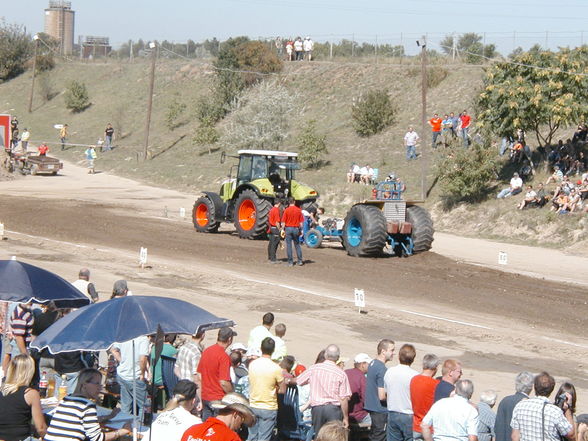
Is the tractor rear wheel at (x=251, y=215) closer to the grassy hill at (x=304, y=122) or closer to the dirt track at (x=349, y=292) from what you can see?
the dirt track at (x=349, y=292)

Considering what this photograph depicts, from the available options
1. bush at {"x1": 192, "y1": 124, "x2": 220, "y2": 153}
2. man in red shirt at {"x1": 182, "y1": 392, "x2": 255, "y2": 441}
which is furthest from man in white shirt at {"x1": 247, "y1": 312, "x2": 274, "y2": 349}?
bush at {"x1": 192, "y1": 124, "x2": 220, "y2": 153}

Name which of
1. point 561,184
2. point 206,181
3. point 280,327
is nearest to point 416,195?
point 561,184

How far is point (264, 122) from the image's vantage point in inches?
1914

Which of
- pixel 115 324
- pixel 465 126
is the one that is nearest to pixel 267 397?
pixel 115 324

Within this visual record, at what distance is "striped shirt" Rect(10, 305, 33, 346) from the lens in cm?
1157

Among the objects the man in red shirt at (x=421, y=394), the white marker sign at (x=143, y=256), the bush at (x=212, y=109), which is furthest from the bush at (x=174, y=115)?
the man in red shirt at (x=421, y=394)

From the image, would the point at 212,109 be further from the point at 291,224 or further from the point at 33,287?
the point at 33,287

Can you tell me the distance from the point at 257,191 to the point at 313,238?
80.9 inches

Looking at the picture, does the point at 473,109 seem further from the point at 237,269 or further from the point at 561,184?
the point at 237,269

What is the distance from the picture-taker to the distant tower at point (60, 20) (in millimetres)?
115438

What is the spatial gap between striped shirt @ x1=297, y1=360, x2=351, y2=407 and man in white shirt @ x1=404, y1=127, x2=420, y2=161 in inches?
1265

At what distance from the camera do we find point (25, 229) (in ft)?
96.1

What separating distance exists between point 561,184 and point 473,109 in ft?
43.6

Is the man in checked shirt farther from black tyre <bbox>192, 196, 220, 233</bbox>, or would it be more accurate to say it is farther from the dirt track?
black tyre <bbox>192, 196, 220, 233</bbox>
